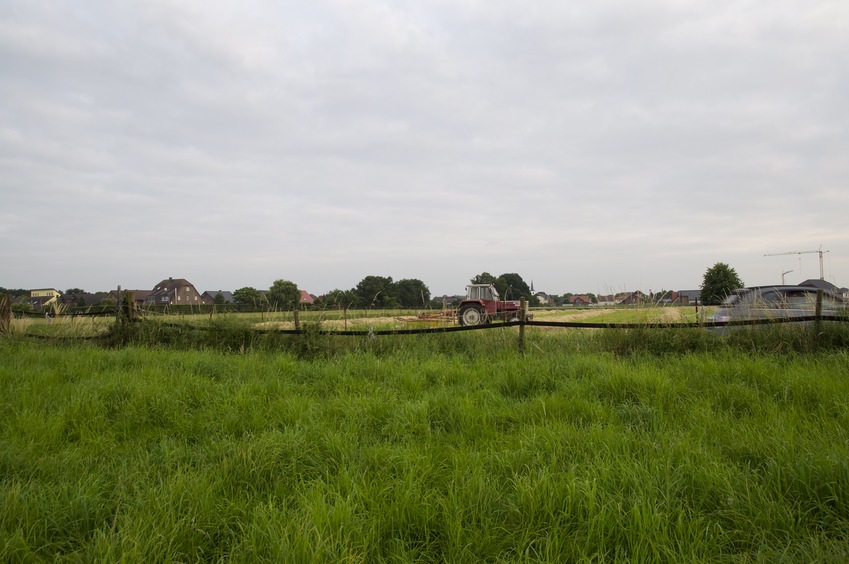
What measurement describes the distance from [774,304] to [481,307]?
12117mm

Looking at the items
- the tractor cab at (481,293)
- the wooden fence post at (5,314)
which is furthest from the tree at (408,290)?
the wooden fence post at (5,314)

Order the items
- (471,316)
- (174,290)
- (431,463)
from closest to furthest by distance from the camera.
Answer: (431,463)
(471,316)
(174,290)

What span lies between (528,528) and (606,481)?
2.18ft

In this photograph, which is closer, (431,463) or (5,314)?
(431,463)

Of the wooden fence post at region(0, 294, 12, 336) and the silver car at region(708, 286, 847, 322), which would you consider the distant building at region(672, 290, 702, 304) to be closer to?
the silver car at region(708, 286, 847, 322)

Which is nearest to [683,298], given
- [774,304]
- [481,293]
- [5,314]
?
[774,304]

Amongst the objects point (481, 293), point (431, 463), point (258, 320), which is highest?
point (481, 293)

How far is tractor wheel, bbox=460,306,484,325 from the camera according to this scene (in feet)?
61.1

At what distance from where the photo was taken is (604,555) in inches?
81.9

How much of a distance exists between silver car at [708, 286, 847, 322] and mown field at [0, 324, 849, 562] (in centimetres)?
183

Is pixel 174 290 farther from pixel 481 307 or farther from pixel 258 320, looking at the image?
pixel 258 320

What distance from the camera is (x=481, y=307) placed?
1942 centimetres

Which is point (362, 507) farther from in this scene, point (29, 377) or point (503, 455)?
point (29, 377)

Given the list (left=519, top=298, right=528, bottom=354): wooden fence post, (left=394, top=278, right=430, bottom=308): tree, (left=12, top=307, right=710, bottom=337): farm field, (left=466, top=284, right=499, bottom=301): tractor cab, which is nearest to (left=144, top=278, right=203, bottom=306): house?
(left=394, top=278, right=430, bottom=308): tree
